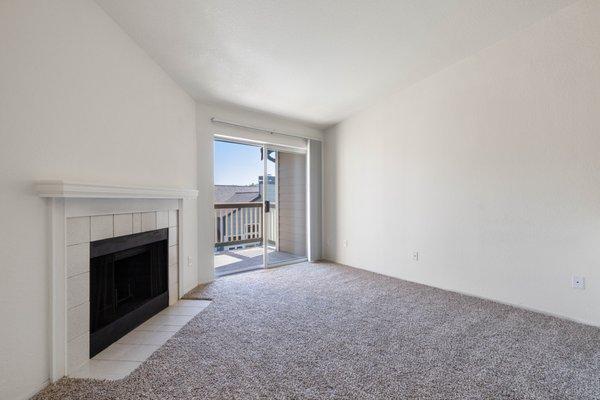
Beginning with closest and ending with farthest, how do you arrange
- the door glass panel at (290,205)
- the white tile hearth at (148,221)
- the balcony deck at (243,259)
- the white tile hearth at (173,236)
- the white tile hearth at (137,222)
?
the white tile hearth at (137,222)
the white tile hearth at (148,221)
the white tile hearth at (173,236)
the balcony deck at (243,259)
the door glass panel at (290,205)

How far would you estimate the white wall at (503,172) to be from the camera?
7.72ft

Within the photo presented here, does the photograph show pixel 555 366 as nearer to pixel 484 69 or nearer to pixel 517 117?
pixel 517 117

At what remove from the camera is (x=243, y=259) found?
4910 millimetres

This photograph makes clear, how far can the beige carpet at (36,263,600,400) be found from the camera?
1.54 m

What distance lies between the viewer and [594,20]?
226 centimetres

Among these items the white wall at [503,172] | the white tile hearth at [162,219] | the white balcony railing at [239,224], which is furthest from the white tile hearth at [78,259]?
the white wall at [503,172]

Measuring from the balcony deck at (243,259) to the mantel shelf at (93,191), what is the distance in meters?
1.91

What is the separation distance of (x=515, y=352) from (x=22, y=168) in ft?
10.4

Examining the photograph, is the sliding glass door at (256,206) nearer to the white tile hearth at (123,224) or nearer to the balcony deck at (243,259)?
the balcony deck at (243,259)

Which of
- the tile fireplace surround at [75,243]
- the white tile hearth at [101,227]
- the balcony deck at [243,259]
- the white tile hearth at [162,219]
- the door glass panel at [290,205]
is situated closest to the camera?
the tile fireplace surround at [75,243]

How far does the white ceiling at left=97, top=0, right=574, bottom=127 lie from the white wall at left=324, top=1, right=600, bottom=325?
327 millimetres

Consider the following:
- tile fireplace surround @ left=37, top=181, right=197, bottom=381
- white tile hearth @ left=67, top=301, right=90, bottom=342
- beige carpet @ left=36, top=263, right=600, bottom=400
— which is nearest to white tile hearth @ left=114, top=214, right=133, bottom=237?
tile fireplace surround @ left=37, top=181, right=197, bottom=381

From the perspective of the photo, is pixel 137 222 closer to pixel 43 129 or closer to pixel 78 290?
pixel 78 290

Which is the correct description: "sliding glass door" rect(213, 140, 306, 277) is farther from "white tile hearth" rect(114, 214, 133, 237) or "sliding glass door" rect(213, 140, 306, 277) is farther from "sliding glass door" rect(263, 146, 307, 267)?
"white tile hearth" rect(114, 214, 133, 237)
